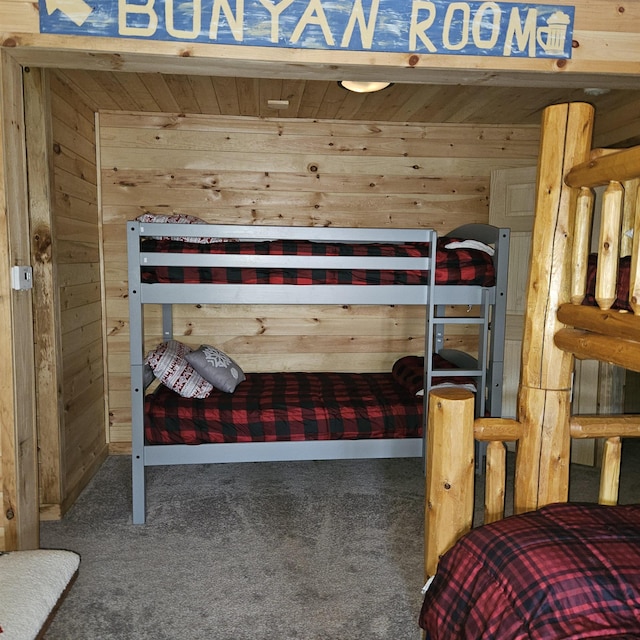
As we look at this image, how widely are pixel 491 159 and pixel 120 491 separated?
3.03 meters

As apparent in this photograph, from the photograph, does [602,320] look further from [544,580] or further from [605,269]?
[544,580]

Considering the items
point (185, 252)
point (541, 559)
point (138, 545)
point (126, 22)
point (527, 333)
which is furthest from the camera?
point (185, 252)

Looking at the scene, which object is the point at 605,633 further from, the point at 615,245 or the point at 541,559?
the point at 615,245

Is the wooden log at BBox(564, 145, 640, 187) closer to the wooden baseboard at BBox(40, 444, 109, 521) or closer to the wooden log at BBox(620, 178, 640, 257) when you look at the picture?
the wooden log at BBox(620, 178, 640, 257)

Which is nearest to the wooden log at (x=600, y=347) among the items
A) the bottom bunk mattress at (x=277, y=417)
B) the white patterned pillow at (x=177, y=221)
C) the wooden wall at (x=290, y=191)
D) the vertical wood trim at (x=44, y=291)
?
the bottom bunk mattress at (x=277, y=417)

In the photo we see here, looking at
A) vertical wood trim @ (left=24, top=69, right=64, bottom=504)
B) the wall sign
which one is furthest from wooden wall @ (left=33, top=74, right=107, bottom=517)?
the wall sign

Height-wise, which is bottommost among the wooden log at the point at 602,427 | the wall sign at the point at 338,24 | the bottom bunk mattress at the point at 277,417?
the bottom bunk mattress at the point at 277,417

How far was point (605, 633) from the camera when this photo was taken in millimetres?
1007

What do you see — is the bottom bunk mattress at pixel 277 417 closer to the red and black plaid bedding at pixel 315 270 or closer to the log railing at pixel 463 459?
the red and black plaid bedding at pixel 315 270

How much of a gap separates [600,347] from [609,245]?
9.4 inches

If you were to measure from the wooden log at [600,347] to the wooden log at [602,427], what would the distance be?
0.79ft

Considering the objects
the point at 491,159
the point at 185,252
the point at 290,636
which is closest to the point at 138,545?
the point at 290,636

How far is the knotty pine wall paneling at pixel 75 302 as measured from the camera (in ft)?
8.92

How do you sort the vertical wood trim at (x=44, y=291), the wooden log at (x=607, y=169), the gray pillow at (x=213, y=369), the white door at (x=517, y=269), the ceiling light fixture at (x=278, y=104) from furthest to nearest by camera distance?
the white door at (x=517, y=269), the ceiling light fixture at (x=278, y=104), the gray pillow at (x=213, y=369), the vertical wood trim at (x=44, y=291), the wooden log at (x=607, y=169)
